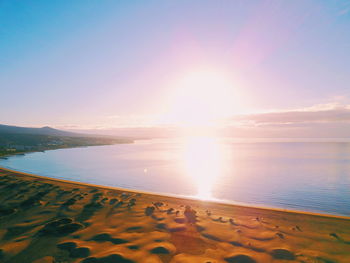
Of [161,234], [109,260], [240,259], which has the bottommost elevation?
[161,234]

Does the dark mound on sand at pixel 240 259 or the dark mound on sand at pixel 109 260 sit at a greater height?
the dark mound on sand at pixel 240 259

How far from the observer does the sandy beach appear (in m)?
18.6

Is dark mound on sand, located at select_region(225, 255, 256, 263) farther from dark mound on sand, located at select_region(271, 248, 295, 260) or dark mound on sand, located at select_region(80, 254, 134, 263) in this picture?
dark mound on sand, located at select_region(80, 254, 134, 263)

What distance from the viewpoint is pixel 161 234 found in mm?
23281

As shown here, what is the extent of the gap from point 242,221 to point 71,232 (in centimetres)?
2311

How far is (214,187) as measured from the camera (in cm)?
5972

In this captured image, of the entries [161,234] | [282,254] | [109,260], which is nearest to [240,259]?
[282,254]

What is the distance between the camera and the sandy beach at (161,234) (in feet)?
60.9

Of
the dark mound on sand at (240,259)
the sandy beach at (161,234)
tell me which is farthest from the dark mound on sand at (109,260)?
the dark mound on sand at (240,259)

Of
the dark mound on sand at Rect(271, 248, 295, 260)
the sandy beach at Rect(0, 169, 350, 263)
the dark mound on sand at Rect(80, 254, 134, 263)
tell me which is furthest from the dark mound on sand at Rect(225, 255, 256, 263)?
the dark mound on sand at Rect(80, 254, 134, 263)

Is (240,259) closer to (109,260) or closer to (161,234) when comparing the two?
(161,234)

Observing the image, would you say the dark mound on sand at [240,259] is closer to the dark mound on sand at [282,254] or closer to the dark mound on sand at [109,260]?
the dark mound on sand at [282,254]

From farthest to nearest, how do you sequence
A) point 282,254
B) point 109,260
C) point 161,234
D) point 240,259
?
point 161,234
point 282,254
point 240,259
point 109,260

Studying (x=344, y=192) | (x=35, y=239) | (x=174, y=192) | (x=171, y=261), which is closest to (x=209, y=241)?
(x=171, y=261)
